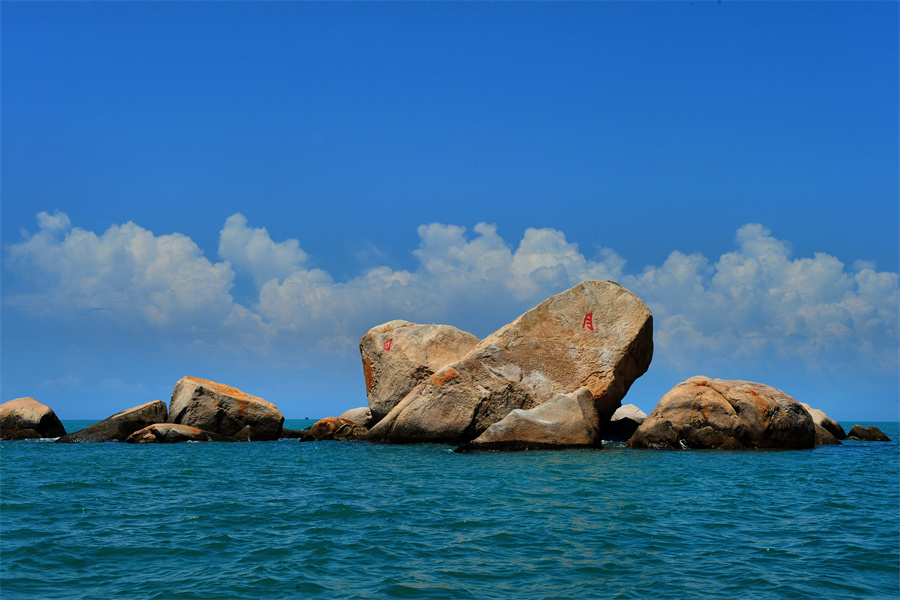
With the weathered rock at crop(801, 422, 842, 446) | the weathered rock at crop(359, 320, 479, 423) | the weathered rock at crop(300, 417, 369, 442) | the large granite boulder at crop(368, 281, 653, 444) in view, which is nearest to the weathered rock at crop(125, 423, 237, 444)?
the weathered rock at crop(300, 417, 369, 442)

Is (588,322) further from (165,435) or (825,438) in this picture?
(165,435)

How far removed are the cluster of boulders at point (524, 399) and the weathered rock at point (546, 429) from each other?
0.03 m

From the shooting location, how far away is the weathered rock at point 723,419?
920 inches

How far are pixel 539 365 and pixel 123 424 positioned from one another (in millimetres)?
19194

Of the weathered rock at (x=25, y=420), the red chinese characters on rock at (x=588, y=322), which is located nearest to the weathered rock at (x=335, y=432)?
the weathered rock at (x=25, y=420)

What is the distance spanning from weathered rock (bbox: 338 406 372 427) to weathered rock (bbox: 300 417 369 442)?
6.43 feet

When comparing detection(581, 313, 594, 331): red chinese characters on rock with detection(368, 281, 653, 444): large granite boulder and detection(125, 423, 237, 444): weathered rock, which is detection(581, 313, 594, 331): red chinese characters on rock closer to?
detection(368, 281, 653, 444): large granite boulder

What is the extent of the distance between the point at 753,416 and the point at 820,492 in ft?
31.2

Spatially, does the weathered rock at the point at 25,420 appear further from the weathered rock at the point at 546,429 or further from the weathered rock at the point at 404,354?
the weathered rock at the point at 546,429

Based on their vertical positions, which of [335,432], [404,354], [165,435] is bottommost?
[165,435]

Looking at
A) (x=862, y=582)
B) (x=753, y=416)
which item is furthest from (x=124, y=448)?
(x=862, y=582)

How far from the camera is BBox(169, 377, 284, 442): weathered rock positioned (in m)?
29.8

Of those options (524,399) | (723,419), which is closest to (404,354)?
(524,399)

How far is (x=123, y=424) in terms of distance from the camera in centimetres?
3073
